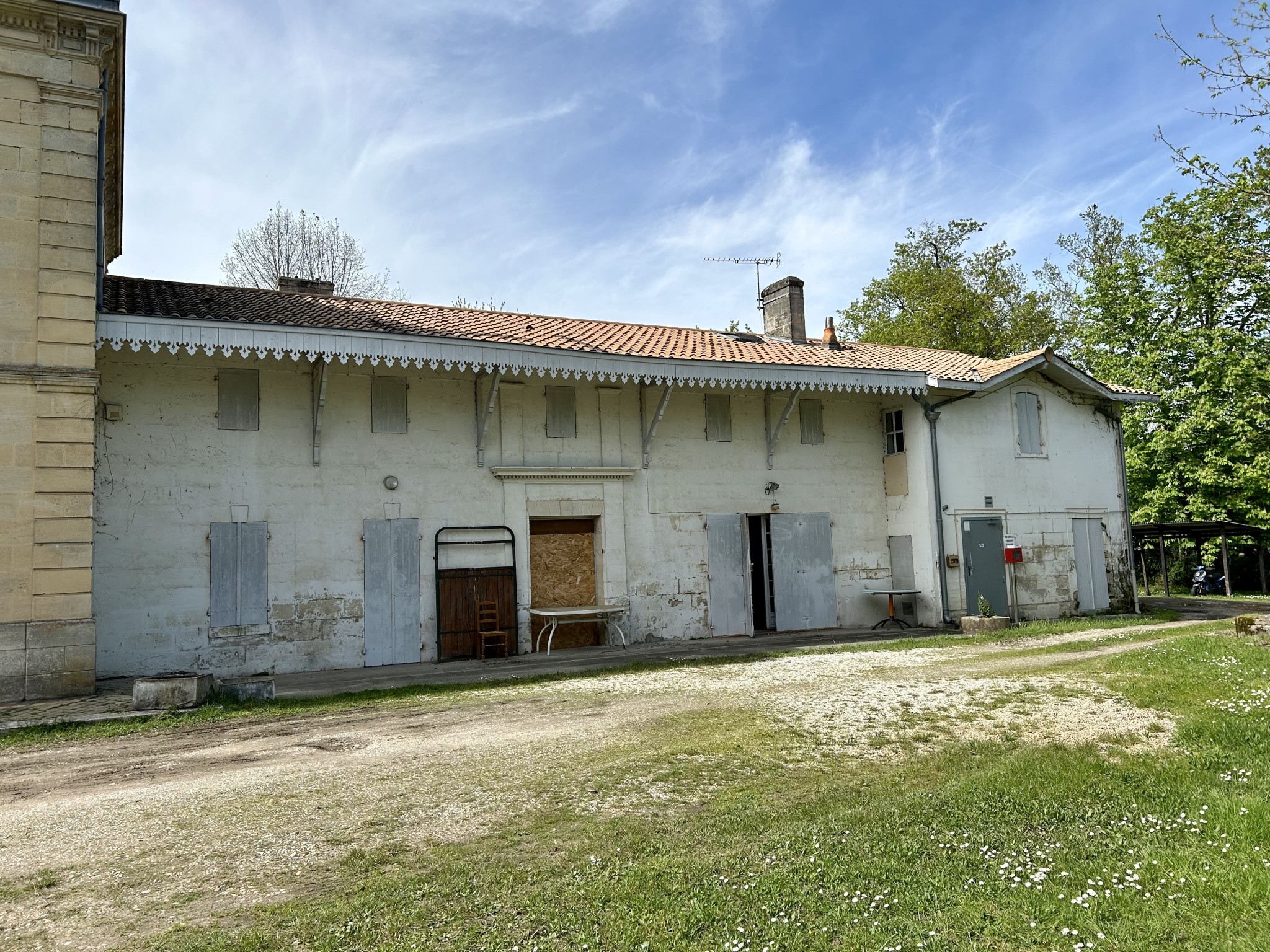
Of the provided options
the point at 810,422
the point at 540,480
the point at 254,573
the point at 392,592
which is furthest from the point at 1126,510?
the point at 254,573

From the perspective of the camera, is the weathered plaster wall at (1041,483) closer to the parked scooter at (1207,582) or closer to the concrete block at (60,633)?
the parked scooter at (1207,582)

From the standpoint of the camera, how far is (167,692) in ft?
29.5

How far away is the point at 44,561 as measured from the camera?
31.2ft

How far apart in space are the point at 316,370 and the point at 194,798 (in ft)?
26.9

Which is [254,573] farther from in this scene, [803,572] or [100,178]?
[803,572]

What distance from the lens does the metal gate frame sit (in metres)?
13.4

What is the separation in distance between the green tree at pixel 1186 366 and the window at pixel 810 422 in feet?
39.1

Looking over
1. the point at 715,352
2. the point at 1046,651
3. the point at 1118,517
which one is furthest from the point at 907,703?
the point at 1118,517

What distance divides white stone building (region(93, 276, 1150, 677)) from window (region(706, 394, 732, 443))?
0.04 m

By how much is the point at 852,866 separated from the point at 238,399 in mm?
10977

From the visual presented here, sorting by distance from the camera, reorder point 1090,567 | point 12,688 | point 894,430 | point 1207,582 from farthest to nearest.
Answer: point 1207,582, point 1090,567, point 894,430, point 12,688

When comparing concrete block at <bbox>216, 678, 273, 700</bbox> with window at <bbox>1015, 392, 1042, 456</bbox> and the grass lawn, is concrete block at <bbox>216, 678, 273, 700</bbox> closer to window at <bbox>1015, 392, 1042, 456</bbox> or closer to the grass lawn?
the grass lawn

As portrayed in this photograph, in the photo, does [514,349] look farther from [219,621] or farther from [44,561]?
[44,561]

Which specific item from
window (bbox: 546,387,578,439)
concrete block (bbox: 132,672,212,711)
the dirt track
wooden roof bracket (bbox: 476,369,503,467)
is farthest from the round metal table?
concrete block (bbox: 132,672,212,711)
